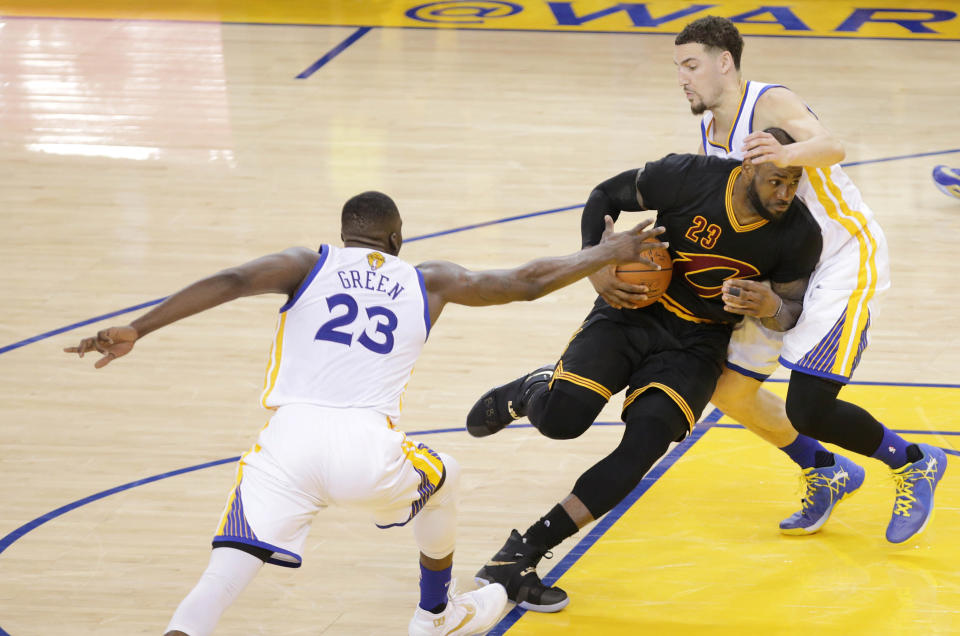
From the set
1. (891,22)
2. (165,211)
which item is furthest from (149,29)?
(891,22)

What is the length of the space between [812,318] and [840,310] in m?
0.10

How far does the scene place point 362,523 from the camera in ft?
16.7

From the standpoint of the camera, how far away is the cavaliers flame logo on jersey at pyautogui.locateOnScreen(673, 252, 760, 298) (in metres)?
4.63

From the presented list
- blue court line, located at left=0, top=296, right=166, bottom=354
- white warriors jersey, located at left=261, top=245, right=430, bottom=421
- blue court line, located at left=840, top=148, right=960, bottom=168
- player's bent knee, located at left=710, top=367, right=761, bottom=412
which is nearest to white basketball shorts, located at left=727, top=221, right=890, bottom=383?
player's bent knee, located at left=710, top=367, right=761, bottom=412

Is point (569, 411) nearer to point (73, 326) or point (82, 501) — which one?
point (82, 501)

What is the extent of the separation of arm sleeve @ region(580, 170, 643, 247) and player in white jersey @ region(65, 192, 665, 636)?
0.51 meters

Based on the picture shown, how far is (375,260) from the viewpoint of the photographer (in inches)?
155

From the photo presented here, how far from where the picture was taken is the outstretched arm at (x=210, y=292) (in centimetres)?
355

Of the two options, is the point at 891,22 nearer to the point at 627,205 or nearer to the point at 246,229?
the point at 246,229

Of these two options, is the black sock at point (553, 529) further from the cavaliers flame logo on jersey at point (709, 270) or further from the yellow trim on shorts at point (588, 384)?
the cavaliers flame logo on jersey at point (709, 270)

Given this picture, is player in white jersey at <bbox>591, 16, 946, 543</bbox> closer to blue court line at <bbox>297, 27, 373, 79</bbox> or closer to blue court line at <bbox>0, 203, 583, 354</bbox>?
blue court line at <bbox>0, 203, 583, 354</bbox>

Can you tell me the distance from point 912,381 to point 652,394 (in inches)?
92.8

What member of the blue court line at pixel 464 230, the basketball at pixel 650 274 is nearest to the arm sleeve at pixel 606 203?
the basketball at pixel 650 274

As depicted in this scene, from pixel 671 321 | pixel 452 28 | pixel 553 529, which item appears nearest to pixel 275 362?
pixel 553 529
